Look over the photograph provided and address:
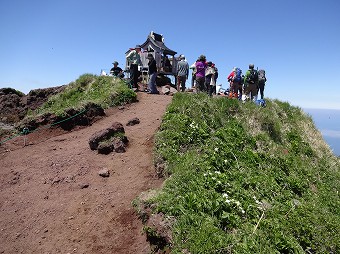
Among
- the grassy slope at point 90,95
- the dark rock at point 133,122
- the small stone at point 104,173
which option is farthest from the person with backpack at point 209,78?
the small stone at point 104,173

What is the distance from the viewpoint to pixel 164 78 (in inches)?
901

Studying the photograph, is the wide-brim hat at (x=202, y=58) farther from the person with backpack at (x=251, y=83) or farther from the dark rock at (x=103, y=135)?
the dark rock at (x=103, y=135)

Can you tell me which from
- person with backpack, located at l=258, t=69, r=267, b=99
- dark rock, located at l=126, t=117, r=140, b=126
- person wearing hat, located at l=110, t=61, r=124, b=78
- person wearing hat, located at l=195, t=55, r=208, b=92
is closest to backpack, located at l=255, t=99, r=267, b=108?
person with backpack, located at l=258, t=69, r=267, b=99

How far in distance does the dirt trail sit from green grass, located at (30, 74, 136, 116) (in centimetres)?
347

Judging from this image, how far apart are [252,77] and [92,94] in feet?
28.2

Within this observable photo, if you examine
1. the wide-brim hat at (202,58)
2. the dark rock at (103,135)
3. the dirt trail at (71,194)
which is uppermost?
the wide-brim hat at (202,58)

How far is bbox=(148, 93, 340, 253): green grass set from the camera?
5.24 metres

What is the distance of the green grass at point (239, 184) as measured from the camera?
5238 mm

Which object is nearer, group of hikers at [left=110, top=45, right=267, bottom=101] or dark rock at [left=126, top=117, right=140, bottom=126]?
dark rock at [left=126, top=117, right=140, bottom=126]

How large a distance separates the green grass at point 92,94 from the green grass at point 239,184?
3.46 m

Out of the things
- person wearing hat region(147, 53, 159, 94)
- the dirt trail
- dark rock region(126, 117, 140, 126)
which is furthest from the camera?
person wearing hat region(147, 53, 159, 94)

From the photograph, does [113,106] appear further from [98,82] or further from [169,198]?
[169,198]

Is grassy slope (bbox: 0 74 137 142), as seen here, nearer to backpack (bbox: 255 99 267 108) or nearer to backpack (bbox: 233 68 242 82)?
Result: backpack (bbox: 233 68 242 82)

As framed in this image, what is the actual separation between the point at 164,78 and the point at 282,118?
1037cm
